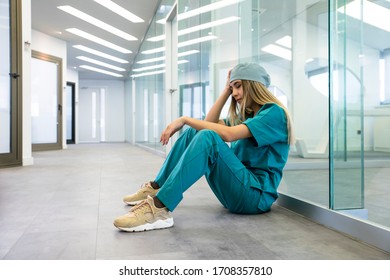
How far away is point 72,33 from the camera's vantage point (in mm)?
8266

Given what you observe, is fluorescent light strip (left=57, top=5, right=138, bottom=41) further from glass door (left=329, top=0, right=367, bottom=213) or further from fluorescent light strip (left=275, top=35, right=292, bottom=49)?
glass door (left=329, top=0, right=367, bottom=213)

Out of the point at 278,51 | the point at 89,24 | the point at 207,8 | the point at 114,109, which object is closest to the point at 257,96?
the point at 278,51

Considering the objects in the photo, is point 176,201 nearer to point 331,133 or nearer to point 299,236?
point 299,236

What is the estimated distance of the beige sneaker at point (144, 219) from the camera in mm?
1477

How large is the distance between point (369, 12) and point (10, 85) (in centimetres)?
423

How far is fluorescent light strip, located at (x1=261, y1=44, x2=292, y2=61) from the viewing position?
9.45ft

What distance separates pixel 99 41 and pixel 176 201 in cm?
843

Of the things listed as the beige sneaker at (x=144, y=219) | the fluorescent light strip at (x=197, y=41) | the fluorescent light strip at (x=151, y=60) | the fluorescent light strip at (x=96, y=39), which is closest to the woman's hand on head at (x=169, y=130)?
the beige sneaker at (x=144, y=219)

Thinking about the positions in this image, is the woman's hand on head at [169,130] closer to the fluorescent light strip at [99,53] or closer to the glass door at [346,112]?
the glass door at [346,112]

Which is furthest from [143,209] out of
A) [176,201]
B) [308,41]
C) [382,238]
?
[308,41]

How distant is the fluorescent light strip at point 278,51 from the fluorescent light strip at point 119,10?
14.1 ft

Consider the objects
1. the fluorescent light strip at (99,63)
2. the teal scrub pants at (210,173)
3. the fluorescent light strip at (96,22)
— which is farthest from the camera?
the fluorescent light strip at (99,63)

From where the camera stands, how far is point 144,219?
4.89 feet

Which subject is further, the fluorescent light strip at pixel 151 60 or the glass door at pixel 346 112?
the fluorescent light strip at pixel 151 60
